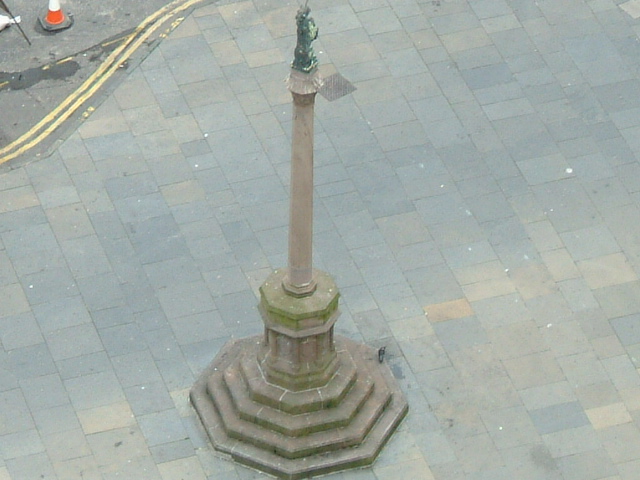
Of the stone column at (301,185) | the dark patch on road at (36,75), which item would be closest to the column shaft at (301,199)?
the stone column at (301,185)

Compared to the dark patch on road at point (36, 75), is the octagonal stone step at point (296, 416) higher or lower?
lower

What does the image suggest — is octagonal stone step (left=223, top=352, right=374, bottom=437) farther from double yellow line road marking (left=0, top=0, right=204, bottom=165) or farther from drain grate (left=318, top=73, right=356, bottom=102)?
double yellow line road marking (left=0, top=0, right=204, bottom=165)

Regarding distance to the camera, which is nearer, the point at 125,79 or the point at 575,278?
the point at 575,278

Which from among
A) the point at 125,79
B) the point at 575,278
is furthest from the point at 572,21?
the point at 125,79

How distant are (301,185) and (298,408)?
303 centimetres

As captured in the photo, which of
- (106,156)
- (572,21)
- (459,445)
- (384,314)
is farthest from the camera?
(572,21)

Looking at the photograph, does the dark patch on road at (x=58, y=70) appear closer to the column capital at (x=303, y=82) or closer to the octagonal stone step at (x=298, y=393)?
the octagonal stone step at (x=298, y=393)

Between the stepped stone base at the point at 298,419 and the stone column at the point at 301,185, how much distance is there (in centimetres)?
141

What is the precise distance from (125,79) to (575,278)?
709 cm

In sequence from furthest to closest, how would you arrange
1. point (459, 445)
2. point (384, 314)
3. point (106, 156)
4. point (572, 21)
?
point (572, 21) < point (106, 156) < point (384, 314) < point (459, 445)

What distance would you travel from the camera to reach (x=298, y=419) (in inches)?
658

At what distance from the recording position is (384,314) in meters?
18.3

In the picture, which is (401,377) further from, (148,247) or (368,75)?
(368,75)

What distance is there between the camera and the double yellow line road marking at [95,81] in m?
20.4
